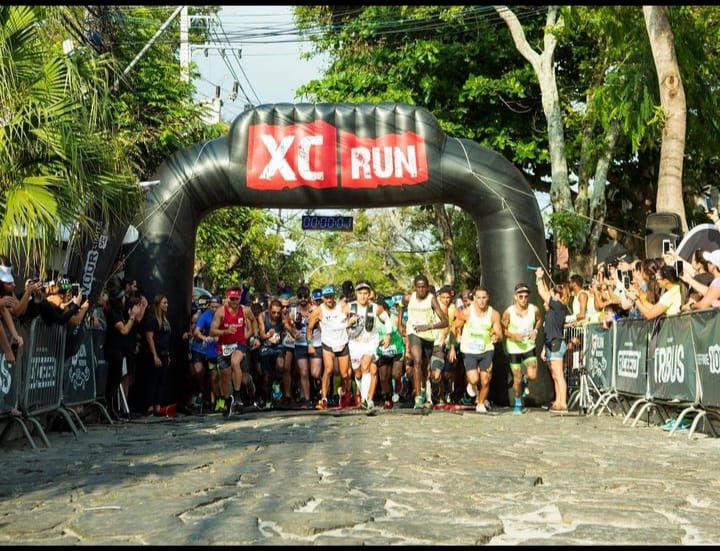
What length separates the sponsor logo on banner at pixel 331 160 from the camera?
16703 mm

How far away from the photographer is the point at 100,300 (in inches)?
571

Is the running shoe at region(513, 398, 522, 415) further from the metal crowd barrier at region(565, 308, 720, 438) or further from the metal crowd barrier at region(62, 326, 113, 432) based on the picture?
the metal crowd barrier at region(62, 326, 113, 432)

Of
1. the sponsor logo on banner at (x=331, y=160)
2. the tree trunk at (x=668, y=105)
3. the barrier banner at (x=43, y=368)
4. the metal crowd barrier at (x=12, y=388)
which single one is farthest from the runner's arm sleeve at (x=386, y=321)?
the metal crowd barrier at (x=12, y=388)

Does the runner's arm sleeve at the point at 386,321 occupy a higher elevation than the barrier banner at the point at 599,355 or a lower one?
higher

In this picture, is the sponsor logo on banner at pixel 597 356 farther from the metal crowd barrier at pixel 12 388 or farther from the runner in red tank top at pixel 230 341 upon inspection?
the metal crowd barrier at pixel 12 388

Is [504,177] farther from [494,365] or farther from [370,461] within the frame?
[370,461]

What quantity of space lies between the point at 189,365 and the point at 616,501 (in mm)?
11286

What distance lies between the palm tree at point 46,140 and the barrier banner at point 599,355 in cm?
666

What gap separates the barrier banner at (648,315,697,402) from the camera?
11.1 meters

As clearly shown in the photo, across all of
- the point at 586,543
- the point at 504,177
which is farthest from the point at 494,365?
the point at 586,543

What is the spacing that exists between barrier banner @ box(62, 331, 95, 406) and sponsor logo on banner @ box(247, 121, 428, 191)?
4.85 m

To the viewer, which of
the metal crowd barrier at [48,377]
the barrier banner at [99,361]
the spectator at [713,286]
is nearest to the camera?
the metal crowd barrier at [48,377]

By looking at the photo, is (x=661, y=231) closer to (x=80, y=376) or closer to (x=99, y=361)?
(x=99, y=361)

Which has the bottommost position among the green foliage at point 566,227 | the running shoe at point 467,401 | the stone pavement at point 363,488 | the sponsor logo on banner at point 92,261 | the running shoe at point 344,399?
the running shoe at point 467,401
